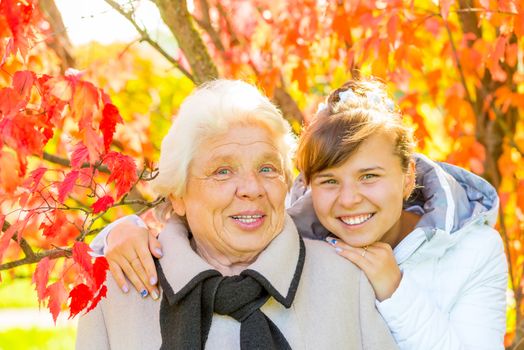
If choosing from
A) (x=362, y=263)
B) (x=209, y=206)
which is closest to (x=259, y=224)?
(x=209, y=206)

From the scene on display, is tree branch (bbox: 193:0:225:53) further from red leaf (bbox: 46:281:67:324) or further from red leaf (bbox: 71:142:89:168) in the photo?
red leaf (bbox: 46:281:67:324)

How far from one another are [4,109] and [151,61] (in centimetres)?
676

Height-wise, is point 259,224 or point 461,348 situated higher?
point 259,224

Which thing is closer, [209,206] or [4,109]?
[4,109]

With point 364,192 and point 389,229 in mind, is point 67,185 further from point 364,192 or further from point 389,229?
point 389,229

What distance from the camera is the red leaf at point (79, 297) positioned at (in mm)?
2418

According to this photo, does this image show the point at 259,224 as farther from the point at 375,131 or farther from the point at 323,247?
the point at 375,131

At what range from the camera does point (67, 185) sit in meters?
2.52

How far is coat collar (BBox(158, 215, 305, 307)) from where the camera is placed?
2.70 meters

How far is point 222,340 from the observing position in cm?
268

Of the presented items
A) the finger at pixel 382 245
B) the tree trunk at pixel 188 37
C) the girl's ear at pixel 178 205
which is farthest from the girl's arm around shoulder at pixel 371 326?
the tree trunk at pixel 188 37

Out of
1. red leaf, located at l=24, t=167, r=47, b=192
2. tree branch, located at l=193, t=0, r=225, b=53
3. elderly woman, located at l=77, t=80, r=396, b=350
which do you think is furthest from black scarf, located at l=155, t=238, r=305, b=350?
tree branch, located at l=193, t=0, r=225, b=53

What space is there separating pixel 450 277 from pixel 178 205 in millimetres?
1057

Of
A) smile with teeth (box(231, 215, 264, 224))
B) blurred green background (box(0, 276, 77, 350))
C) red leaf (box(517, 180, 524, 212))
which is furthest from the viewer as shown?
blurred green background (box(0, 276, 77, 350))
